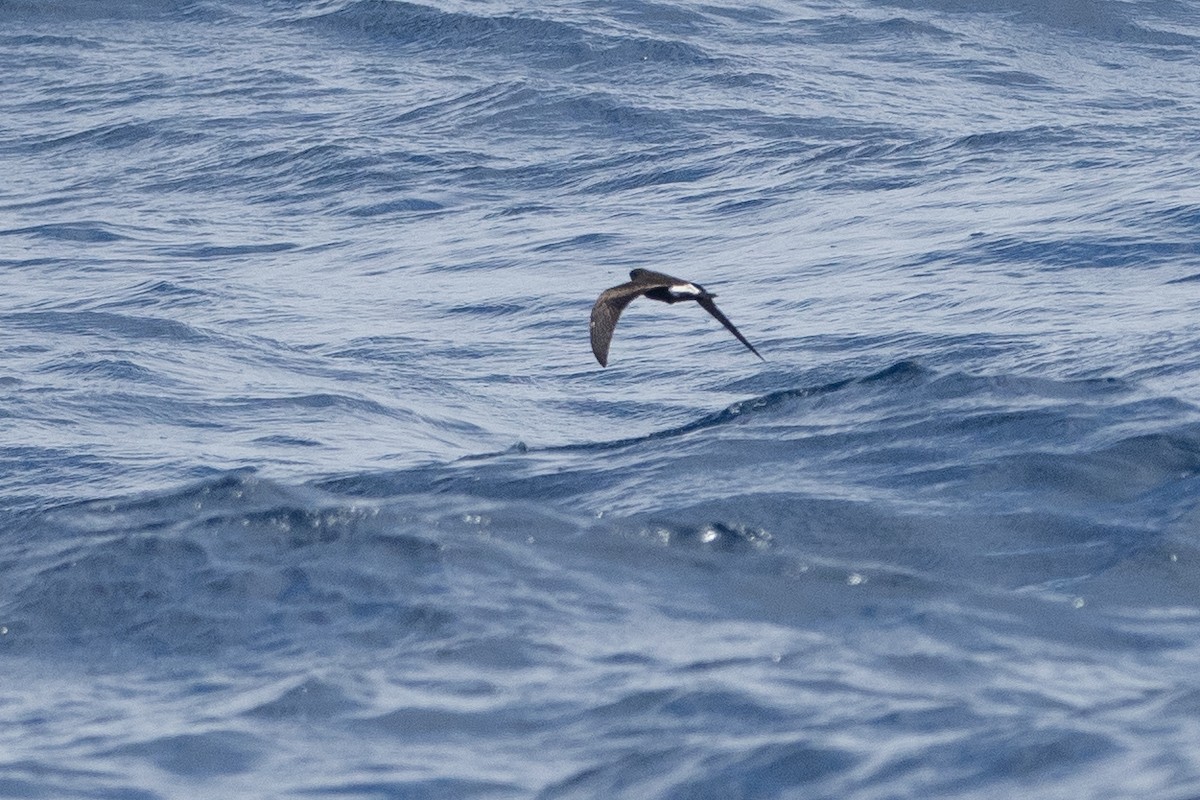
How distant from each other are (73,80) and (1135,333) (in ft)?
48.1

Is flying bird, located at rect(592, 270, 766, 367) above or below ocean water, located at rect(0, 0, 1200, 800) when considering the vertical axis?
above

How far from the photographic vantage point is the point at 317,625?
7547 millimetres

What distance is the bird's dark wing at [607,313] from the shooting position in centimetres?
827

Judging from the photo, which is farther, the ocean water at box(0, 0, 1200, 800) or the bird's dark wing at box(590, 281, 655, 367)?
the bird's dark wing at box(590, 281, 655, 367)

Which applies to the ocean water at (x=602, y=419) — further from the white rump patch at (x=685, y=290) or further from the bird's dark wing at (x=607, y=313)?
the white rump patch at (x=685, y=290)

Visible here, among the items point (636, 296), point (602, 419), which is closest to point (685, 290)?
point (636, 296)

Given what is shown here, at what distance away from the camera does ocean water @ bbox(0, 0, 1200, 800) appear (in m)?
6.58

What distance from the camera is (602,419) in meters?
10.7

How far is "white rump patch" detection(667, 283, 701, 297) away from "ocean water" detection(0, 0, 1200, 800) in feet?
3.52

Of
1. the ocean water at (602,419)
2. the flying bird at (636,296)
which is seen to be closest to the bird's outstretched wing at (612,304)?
the flying bird at (636,296)

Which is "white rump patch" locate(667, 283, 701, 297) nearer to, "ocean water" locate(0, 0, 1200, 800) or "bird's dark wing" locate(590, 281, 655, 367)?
"bird's dark wing" locate(590, 281, 655, 367)

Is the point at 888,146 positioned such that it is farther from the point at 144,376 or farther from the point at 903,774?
the point at 903,774

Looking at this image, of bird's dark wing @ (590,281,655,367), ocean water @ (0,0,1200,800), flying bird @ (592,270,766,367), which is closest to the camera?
ocean water @ (0,0,1200,800)

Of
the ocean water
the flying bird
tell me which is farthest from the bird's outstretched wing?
the ocean water
